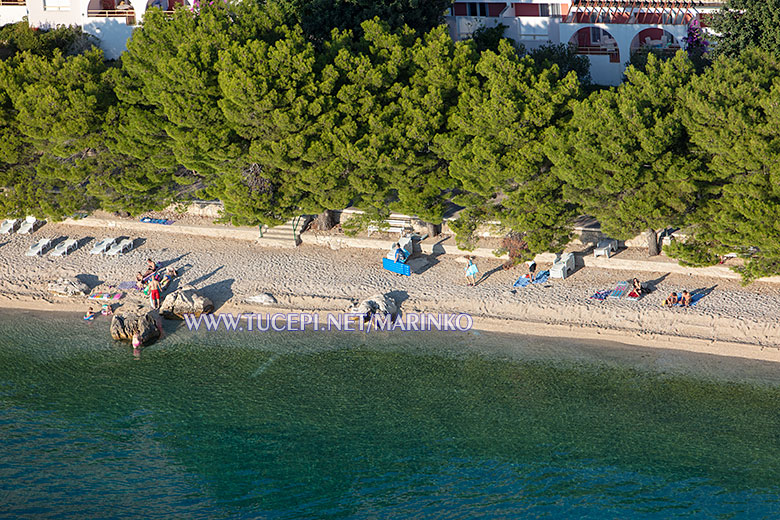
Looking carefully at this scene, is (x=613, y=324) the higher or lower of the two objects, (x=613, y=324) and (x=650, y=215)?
the lower

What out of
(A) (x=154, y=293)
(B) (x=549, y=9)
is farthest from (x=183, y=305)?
(B) (x=549, y=9)

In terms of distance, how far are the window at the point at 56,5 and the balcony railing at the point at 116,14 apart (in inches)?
58.5

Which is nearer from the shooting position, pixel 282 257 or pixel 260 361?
pixel 260 361

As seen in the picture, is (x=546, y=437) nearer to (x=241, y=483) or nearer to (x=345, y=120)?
(x=241, y=483)

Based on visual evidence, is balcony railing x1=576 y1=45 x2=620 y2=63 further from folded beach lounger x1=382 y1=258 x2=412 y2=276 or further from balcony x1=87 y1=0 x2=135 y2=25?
balcony x1=87 y1=0 x2=135 y2=25

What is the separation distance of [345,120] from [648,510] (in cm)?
2140

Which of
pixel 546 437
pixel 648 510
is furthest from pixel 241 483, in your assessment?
pixel 648 510

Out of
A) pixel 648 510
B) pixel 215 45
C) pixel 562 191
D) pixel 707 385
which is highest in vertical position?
pixel 215 45

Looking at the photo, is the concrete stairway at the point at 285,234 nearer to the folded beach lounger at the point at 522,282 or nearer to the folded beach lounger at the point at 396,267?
the folded beach lounger at the point at 396,267

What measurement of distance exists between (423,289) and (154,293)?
493 inches

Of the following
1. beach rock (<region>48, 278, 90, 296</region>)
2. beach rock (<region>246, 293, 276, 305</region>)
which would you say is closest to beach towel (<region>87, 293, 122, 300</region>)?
beach rock (<region>48, 278, 90, 296</region>)

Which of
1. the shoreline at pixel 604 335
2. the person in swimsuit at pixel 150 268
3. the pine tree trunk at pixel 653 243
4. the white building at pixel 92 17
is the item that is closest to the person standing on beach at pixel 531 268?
the shoreline at pixel 604 335

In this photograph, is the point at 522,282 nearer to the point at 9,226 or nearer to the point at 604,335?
the point at 604,335

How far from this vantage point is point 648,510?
30.8 m
